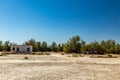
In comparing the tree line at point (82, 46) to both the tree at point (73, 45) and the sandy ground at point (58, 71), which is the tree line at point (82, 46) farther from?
the sandy ground at point (58, 71)

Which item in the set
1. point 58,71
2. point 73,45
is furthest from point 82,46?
point 58,71

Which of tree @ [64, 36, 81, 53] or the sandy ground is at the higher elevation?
tree @ [64, 36, 81, 53]

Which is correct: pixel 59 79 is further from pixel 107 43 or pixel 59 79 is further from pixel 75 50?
pixel 107 43

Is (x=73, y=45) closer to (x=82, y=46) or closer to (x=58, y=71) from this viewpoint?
(x=82, y=46)

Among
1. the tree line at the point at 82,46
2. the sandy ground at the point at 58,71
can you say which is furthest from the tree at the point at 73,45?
the sandy ground at the point at 58,71

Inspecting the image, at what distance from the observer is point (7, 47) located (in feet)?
286

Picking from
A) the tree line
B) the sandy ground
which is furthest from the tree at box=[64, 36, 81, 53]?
the sandy ground

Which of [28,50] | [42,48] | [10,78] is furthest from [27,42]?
[10,78]

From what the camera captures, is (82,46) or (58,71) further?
(82,46)

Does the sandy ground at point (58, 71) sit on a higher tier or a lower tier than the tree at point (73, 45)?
lower

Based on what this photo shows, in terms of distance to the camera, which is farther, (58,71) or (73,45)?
(73,45)

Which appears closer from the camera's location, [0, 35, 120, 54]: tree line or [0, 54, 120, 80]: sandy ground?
[0, 54, 120, 80]: sandy ground

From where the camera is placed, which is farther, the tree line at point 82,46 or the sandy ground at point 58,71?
the tree line at point 82,46

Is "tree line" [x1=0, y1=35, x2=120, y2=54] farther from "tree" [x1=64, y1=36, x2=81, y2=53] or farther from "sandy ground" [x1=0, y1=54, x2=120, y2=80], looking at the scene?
"sandy ground" [x1=0, y1=54, x2=120, y2=80]
